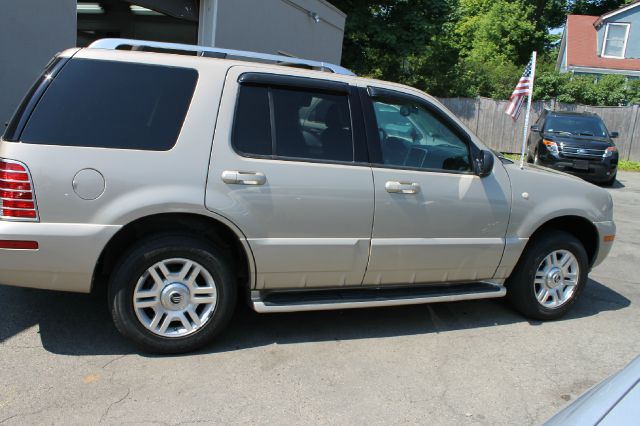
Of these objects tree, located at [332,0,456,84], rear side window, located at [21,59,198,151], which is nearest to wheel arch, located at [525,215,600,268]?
rear side window, located at [21,59,198,151]

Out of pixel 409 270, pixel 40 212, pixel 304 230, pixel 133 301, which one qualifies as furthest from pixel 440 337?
pixel 40 212

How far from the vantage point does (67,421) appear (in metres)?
2.98

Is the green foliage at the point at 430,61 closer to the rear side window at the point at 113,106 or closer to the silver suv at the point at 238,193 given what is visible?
the silver suv at the point at 238,193

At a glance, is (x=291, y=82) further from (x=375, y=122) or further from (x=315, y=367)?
(x=315, y=367)

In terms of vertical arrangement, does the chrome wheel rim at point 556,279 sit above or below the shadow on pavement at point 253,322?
above

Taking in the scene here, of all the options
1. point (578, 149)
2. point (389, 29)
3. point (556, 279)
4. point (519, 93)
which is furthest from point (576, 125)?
point (556, 279)

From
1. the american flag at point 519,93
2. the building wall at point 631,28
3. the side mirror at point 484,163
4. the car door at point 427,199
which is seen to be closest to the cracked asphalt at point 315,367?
the car door at point 427,199

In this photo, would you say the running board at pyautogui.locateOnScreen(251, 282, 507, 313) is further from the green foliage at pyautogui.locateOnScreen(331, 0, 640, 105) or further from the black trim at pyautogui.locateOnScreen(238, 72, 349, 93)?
the green foliage at pyautogui.locateOnScreen(331, 0, 640, 105)

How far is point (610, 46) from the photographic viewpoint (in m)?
33.5

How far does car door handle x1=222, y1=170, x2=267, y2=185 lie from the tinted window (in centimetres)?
17

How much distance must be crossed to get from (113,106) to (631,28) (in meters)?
36.5

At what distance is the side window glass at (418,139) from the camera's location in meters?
4.27

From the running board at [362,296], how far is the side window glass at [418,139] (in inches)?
38.3

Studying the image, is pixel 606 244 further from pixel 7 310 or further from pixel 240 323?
pixel 7 310
